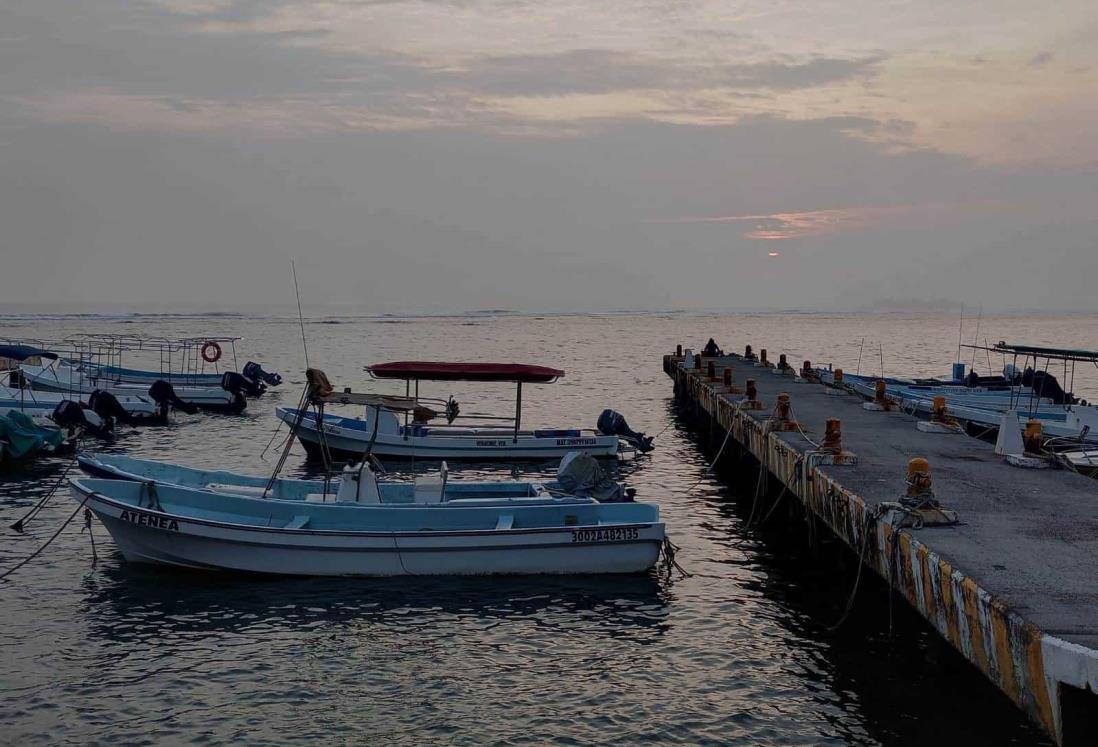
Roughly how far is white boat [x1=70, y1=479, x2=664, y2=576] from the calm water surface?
0.36m

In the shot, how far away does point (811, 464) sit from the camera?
1830cm

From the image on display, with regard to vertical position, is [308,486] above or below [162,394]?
below

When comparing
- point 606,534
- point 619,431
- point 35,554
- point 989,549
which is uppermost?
point 989,549

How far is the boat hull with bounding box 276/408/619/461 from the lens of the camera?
32.0m

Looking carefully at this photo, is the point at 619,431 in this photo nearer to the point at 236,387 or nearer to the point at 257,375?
the point at 236,387

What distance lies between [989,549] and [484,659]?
23.4ft

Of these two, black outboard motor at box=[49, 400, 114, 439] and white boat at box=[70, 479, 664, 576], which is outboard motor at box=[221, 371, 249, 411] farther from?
white boat at box=[70, 479, 664, 576]

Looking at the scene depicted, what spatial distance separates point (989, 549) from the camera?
12.0 meters

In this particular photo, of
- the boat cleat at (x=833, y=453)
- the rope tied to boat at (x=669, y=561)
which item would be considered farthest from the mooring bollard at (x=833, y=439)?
the rope tied to boat at (x=669, y=561)

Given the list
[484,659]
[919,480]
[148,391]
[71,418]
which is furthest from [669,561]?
[148,391]

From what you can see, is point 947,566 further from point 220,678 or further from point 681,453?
point 681,453

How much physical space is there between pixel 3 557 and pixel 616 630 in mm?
12520

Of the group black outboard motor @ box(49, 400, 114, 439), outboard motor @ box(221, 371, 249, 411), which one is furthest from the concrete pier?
outboard motor @ box(221, 371, 249, 411)

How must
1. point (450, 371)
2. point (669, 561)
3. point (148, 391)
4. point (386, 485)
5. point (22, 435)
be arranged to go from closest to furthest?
point (669, 561) < point (386, 485) < point (450, 371) < point (22, 435) < point (148, 391)
